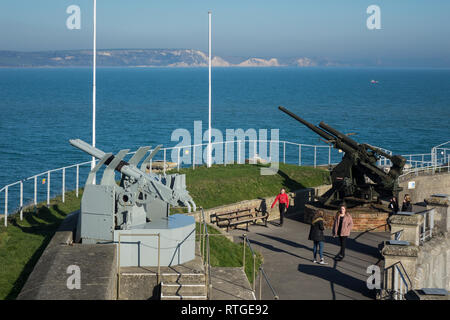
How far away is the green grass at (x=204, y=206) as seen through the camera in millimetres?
12773

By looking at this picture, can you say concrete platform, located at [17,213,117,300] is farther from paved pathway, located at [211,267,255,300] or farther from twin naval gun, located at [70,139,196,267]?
paved pathway, located at [211,267,255,300]

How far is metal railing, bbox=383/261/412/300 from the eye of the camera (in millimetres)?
13188

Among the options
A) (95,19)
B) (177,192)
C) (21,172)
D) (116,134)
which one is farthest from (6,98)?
(177,192)

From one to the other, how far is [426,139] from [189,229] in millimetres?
63280

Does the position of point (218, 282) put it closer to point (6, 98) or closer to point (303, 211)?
point (303, 211)

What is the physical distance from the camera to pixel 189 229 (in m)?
13.9

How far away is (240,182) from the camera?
22.1 meters

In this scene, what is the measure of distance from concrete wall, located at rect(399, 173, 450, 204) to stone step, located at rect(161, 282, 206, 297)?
14106mm

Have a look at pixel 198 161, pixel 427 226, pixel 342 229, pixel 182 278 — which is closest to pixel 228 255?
pixel 342 229

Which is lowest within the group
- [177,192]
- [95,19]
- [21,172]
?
[21,172]

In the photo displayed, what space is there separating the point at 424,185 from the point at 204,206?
10.4 m
